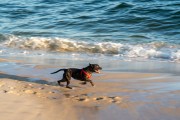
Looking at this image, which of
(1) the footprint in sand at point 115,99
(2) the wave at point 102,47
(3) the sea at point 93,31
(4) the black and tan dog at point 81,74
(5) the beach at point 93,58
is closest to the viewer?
(5) the beach at point 93,58

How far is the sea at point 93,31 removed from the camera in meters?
9.38

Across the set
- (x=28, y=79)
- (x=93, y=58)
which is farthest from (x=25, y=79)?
(x=93, y=58)

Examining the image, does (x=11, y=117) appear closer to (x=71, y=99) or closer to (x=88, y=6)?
(x=71, y=99)

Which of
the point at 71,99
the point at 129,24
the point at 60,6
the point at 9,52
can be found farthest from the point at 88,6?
the point at 71,99

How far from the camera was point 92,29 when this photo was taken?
1330cm

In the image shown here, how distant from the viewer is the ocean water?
9.72 meters

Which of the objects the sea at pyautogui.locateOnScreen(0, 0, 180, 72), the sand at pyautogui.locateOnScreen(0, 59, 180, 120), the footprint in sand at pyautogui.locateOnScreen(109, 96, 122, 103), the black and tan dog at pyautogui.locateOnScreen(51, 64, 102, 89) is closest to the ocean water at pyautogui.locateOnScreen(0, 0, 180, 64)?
the sea at pyautogui.locateOnScreen(0, 0, 180, 72)

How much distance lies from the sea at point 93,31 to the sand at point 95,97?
1682 millimetres

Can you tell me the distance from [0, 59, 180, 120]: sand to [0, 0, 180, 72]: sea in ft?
5.52

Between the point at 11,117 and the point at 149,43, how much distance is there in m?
7.02

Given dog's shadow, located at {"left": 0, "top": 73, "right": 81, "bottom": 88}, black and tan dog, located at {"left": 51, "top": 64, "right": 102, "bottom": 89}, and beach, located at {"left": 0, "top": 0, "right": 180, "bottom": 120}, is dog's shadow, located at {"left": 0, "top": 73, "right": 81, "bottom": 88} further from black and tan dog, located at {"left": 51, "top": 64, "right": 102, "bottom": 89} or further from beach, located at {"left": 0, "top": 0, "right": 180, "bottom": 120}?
black and tan dog, located at {"left": 51, "top": 64, "right": 102, "bottom": 89}

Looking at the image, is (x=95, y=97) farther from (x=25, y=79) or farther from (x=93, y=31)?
(x=93, y=31)

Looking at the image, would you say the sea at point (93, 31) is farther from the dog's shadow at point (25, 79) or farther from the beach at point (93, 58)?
the dog's shadow at point (25, 79)

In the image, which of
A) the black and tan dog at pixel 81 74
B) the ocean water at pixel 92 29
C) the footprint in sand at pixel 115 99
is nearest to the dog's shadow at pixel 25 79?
the black and tan dog at pixel 81 74
